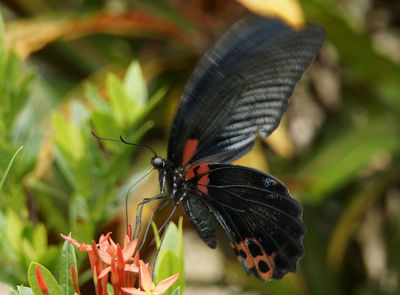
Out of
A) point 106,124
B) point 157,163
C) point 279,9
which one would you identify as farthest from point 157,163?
point 279,9

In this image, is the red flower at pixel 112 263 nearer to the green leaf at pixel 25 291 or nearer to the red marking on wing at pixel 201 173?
the green leaf at pixel 25 291

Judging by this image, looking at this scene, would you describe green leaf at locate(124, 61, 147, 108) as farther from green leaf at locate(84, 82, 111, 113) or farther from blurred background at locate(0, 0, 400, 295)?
blurred background at locate(0, 0, 400, 295)


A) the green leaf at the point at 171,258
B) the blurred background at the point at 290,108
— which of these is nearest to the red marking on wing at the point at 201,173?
the green leaf at the point at 171,258

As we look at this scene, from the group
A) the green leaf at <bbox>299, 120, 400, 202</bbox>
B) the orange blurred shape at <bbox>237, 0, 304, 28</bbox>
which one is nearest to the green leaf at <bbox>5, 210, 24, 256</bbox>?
the orange blurred shape at <bbox>237, 0, 304, 28</bbox>

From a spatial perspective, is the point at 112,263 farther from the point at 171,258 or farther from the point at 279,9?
the point at 279,9

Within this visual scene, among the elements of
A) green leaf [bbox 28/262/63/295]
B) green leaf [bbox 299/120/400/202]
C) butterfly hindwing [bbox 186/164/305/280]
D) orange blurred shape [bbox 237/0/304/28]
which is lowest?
green leaf [bbox 299/120/400/202]

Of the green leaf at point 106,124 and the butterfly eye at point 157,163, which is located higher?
the green leaf at point 106,124
